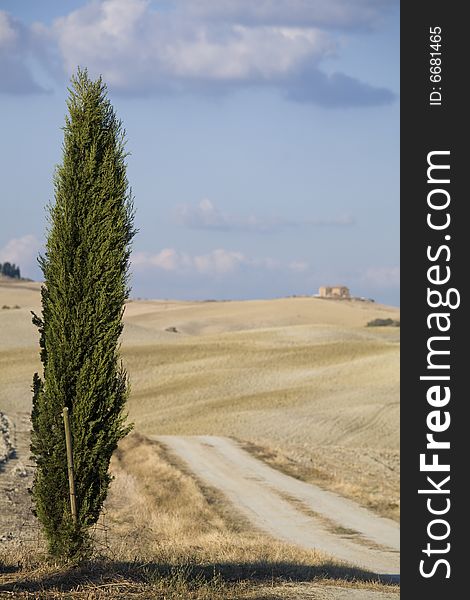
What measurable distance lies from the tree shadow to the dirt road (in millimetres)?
5045

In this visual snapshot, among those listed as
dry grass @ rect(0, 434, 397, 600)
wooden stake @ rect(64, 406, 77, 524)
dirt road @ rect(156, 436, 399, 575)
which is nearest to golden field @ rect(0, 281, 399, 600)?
dry grass @ rect(0, 434, 397, 600)

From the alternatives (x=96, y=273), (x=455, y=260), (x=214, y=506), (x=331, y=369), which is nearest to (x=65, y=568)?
(x=96, y=273)

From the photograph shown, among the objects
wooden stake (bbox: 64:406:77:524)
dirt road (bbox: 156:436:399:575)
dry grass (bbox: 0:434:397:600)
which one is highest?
wooden stake (bbox: 64:406:77:524)

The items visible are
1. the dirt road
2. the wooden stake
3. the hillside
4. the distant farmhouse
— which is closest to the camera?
the wooden stake

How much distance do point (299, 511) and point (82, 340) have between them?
50.1ft

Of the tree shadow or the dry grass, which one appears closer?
the dry grass

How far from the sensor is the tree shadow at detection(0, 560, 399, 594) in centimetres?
1178

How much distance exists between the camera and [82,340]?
42.7ft

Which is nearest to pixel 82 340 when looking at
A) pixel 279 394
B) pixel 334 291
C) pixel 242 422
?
pixel 242 422

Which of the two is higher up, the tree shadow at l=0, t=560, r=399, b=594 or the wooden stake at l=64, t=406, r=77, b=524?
the wooden stake at l=64, t=406, r=77, b=524

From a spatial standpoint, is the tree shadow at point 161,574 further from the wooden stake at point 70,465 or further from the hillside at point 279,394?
the hillside at point 279,394

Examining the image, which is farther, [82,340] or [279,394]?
[279,394]

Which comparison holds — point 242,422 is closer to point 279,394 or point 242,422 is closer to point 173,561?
point 279,394

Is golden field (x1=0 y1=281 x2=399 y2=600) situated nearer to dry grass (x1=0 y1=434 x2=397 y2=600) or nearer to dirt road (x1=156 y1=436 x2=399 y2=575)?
dry grass (x1=0 y1=434 x2=397 y2=600)
